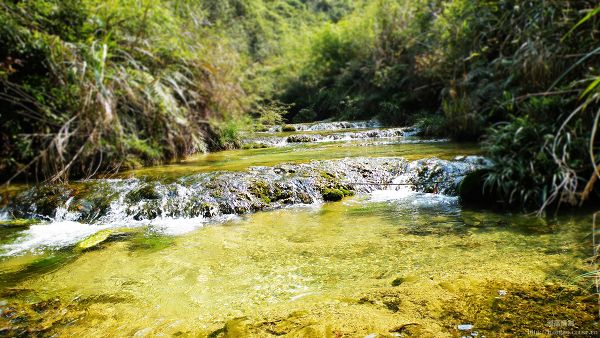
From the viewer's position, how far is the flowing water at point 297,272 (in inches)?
65.8

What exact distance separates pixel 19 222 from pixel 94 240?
136cm

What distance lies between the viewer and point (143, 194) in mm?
4223

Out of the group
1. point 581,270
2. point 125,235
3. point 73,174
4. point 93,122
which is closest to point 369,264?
point 581,270

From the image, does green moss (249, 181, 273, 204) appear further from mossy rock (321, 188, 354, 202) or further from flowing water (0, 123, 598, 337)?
mossy rock (321, 188, 354, 202)

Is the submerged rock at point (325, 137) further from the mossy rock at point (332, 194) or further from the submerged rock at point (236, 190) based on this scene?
the mossy rock at point (332, 194)

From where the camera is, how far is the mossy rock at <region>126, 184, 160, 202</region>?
13.7 ft

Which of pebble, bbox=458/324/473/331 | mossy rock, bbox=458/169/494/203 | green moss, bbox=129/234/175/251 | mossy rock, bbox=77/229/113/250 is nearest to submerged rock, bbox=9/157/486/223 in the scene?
mossy rock, bbox=458/169/494/203

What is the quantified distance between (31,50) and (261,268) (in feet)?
13.2

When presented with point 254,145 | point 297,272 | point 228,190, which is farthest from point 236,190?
point 254,145

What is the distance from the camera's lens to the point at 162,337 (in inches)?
65.4

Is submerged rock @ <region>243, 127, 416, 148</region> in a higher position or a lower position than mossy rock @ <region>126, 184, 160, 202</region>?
higher

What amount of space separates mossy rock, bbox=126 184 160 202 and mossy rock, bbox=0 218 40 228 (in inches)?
38.1

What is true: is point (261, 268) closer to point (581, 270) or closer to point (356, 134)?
point (581, 270)

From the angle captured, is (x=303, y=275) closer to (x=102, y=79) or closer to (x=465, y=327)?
(x=465, y=327)
